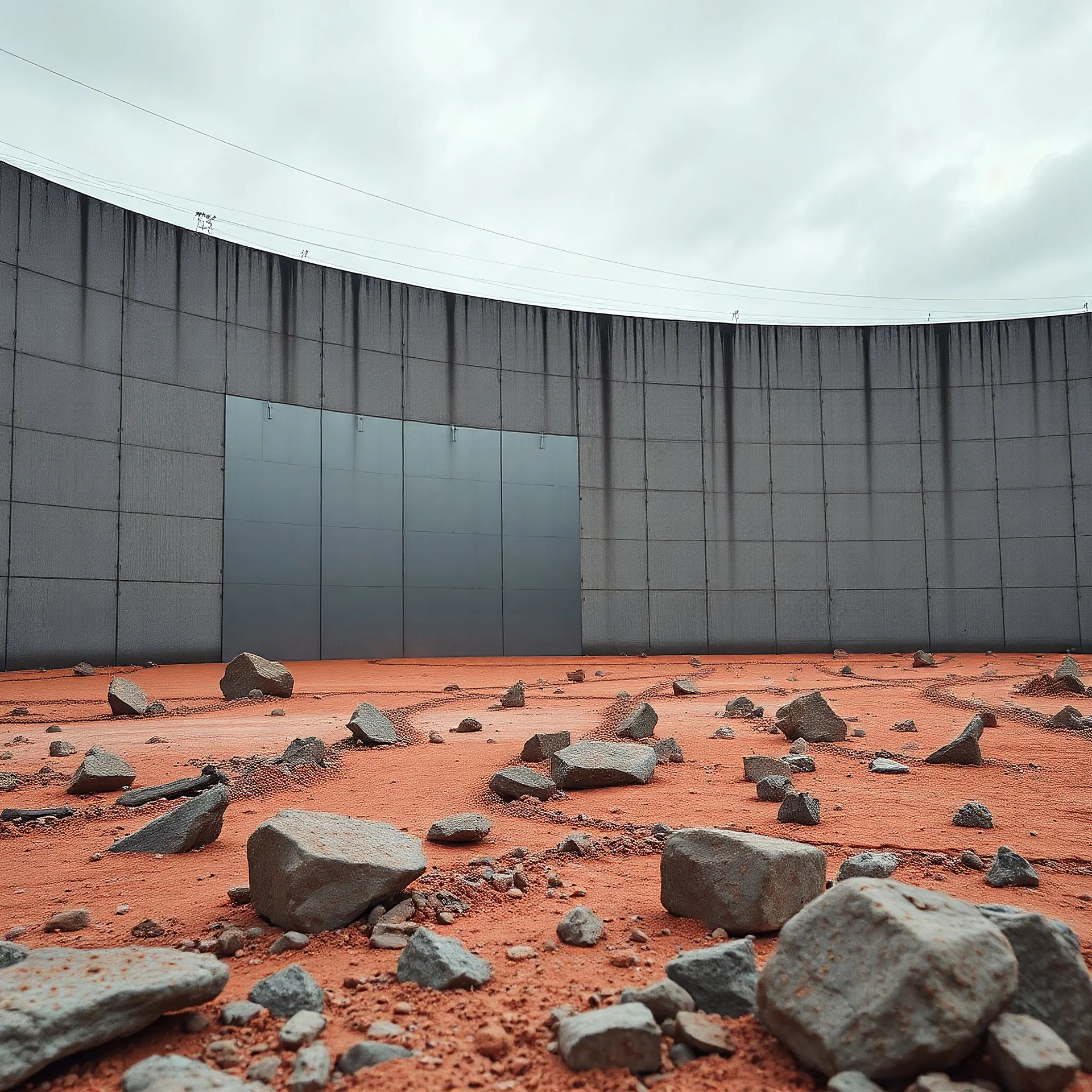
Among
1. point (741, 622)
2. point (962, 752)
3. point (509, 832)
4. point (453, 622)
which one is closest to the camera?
point (509, 832)

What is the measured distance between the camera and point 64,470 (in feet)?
48.0

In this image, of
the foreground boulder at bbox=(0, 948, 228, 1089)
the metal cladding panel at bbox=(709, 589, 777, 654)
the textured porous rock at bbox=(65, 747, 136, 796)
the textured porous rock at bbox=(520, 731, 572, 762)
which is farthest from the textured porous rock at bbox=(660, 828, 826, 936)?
the metal cladding panel at bbox=(709, 589, 777, 654)

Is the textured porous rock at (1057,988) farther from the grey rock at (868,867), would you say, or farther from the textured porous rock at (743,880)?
the grey rock at (868,867)

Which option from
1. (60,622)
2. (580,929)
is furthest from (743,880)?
(60,622)

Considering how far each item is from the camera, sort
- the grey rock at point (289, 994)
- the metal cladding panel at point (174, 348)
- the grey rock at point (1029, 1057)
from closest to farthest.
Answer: the grey rock at point (1029, 1057) < the grey rock at point (289, 994) < the metal cladding panel at point (174, 348)

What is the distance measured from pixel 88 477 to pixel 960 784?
14.5m

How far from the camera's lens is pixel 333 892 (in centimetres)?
292

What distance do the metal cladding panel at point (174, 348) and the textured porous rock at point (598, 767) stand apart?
531 inches

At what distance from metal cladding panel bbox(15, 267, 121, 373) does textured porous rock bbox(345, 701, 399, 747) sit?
11199 mm

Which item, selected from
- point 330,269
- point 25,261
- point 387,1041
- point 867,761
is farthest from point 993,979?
point 330,269

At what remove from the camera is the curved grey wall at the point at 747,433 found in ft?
57.9

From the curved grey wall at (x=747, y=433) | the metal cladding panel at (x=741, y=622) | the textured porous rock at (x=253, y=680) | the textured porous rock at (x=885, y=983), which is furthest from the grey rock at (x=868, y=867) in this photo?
the metal cladding panel at (x=741, y=622)

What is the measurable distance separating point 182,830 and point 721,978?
8.79 ft

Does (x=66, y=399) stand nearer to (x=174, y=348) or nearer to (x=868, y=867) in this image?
(x=174, y=348)
